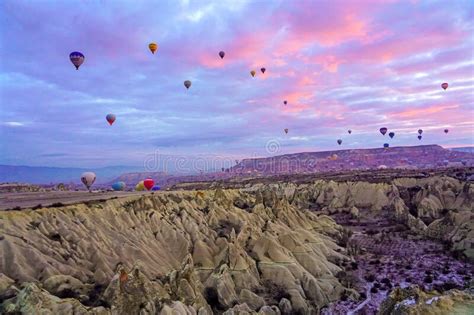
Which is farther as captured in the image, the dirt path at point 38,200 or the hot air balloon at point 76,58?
the hot air balloon at point 76,58

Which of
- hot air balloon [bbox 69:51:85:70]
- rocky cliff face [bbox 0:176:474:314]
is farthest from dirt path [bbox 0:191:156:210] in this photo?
hot air balloon [bbox 69:51:85:70]

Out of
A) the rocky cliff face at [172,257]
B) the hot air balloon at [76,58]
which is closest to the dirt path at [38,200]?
the rocky cliff face at [172,257]

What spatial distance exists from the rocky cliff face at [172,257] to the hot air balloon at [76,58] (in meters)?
19.6

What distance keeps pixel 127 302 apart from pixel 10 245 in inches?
307

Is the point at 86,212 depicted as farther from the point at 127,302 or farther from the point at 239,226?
the point at 239,226

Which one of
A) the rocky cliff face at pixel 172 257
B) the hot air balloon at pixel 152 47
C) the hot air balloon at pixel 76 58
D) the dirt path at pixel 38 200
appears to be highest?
the hot air balloon at pixel 152 47

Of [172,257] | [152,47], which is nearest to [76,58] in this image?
[152,47]

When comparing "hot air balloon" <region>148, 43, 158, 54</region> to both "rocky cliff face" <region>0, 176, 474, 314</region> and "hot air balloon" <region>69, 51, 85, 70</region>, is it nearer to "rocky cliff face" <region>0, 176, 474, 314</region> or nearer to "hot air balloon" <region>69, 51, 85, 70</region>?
"hot air balloon" <region>69, 51, 85, 70</region>

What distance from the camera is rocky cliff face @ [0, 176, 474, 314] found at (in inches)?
738

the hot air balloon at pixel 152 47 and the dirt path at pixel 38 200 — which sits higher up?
the hot air balloon at pixel 152 47

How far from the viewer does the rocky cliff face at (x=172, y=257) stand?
61.5 ft

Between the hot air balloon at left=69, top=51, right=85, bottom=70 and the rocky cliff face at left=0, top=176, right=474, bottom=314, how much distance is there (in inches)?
771

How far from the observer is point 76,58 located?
44438 millimetres

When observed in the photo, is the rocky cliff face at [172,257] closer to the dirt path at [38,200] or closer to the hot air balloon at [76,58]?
the dirt path at [38,200]
